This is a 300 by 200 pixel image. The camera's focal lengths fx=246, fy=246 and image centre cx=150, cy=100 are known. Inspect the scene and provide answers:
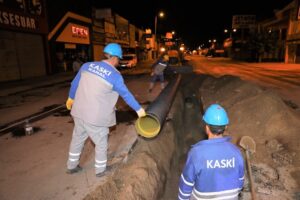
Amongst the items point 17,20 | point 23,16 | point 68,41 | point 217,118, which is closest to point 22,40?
point 17,20

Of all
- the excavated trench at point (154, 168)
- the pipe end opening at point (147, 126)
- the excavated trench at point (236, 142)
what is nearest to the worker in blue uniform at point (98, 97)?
the excavated trench at point (154, 168)

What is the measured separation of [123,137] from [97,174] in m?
1.88

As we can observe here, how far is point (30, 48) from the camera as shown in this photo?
18.9 meters

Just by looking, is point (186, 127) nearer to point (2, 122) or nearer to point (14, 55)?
point (2, 122)

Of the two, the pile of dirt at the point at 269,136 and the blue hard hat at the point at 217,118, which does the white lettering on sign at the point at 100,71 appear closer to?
the blue hard hat at the point at 217,118

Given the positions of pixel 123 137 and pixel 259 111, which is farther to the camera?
pixel 259 111

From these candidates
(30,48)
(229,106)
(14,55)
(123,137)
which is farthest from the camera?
(30,48)

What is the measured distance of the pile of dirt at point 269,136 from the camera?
446 cm

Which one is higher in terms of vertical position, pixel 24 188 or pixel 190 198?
pixel 190 198

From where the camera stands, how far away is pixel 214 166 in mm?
2164

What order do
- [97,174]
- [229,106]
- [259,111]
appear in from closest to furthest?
1. [97,174]
2. [259,111]
3. [229,106]

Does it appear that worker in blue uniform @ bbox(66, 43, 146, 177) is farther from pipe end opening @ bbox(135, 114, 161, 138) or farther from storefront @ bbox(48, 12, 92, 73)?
storefront @ bbox(48, 12, 92, 73)

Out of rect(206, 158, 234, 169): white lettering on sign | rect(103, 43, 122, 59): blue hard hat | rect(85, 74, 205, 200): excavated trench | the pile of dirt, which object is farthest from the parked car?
rect(206, 158, 234, 169): white lettering on sign

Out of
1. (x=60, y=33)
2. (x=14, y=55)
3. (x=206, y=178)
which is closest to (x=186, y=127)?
(x=206, y=178)
